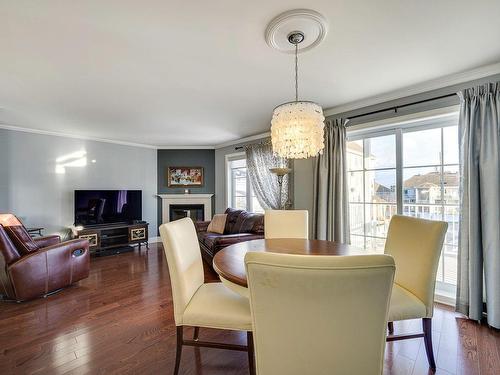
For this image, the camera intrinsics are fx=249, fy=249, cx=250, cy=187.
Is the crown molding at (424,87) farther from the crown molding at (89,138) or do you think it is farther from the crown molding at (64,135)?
the crown molding at (64,135)

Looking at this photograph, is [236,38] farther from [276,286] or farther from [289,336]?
[289,336]

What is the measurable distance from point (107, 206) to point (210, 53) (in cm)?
425

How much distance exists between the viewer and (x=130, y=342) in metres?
2.01

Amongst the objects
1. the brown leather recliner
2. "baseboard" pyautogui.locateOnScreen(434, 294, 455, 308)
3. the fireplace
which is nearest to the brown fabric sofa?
the fireplace

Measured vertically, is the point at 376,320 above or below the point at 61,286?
above

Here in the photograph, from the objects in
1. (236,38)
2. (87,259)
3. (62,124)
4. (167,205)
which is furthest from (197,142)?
(236,38)

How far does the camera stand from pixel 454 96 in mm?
2502

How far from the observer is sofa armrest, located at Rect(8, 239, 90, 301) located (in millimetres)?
2678

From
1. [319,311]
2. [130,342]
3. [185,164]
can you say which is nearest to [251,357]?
[319,311]

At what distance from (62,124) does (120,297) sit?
3042mm

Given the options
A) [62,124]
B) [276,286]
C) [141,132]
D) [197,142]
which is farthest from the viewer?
[197,142]

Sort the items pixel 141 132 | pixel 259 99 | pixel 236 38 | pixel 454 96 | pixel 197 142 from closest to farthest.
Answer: pixel 236 38
pixel 454 96
pixel 259 99
pixel 141 132
pixel 197 142

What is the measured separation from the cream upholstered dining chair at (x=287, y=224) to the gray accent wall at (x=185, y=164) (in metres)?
3.48

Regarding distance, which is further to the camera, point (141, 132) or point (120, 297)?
point (141, 132)
